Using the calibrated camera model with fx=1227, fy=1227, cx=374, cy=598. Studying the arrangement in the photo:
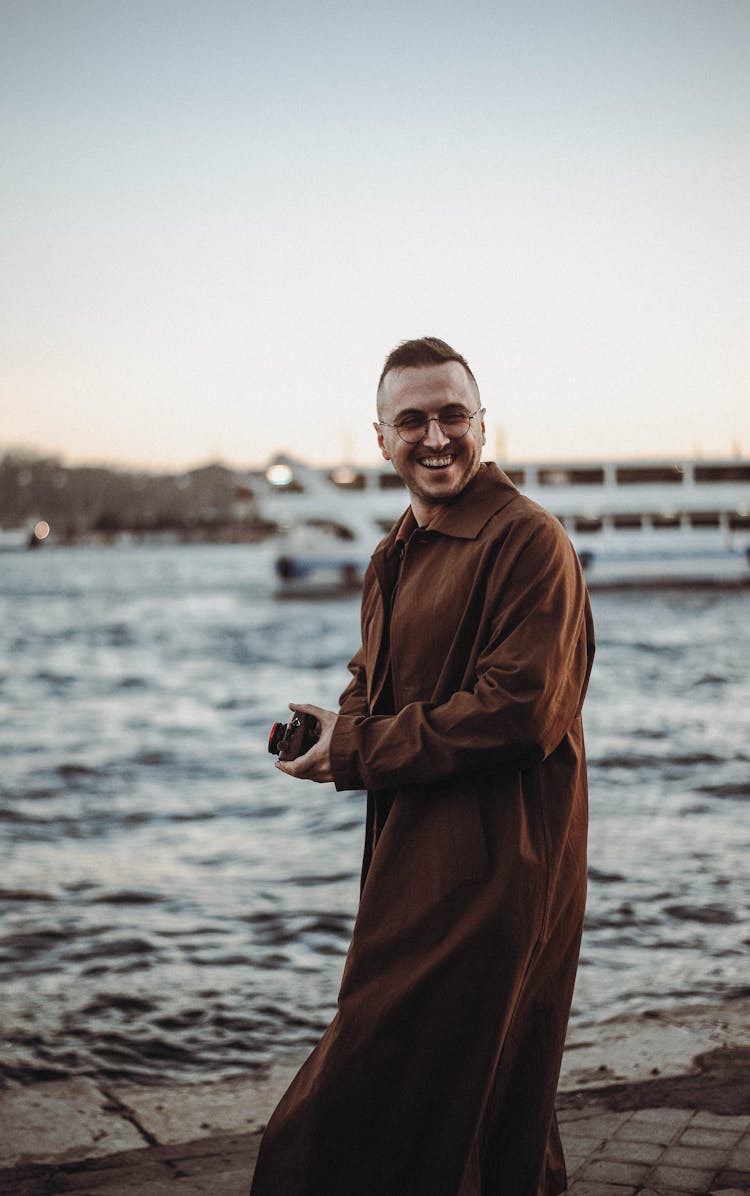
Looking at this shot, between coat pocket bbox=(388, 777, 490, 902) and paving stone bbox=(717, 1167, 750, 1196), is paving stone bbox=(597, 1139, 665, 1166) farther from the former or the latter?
coat pocket bbox=(388, 777, 490, 902)

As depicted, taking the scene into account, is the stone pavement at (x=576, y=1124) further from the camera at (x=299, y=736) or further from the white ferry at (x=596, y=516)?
the white ferry at (x=596, y=516)

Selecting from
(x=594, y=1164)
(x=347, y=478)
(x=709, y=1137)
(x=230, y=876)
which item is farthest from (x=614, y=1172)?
(x=347, y=478)

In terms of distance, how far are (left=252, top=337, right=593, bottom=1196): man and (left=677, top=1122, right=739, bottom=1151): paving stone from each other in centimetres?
81

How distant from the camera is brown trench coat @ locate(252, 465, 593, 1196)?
2.08 m

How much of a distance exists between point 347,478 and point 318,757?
4464cm

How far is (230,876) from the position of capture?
6.90m

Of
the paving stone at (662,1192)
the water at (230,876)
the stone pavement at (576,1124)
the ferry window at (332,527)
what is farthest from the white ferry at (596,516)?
the paving stone at (662,1192)

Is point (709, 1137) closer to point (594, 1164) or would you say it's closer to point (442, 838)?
point (594, 1164)

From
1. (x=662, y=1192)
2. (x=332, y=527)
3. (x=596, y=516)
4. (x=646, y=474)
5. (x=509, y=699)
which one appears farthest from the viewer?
(x=646, y=474)

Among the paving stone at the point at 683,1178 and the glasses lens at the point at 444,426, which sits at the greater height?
the glasses lens at the point at 444,426

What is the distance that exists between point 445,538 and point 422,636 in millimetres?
189

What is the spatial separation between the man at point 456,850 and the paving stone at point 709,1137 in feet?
2.65

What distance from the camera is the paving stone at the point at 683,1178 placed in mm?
2697

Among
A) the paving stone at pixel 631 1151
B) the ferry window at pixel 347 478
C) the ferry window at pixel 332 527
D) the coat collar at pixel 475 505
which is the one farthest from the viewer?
the ferry window at pixel 347 478
